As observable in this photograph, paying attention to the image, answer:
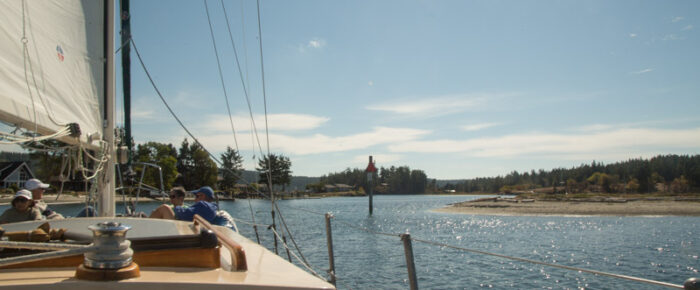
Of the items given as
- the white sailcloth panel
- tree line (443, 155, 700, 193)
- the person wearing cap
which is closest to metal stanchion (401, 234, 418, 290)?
the white sailcloth panel

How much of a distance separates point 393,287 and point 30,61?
29.9ft

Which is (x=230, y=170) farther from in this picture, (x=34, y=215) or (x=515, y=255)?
(x=515, y=255)

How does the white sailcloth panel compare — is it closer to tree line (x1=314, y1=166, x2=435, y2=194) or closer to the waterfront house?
the waterfront house

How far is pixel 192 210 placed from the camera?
15.4 ft

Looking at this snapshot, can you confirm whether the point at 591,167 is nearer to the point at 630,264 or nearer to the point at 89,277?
the point at 630,264

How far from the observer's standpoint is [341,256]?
1534cm

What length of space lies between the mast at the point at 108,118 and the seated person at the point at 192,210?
0.49 metres

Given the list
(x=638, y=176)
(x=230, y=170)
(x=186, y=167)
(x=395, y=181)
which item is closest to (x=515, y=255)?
(x=230, y=170)

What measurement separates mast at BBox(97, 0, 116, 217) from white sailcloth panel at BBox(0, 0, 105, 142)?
81 mm

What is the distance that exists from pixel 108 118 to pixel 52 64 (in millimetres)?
895

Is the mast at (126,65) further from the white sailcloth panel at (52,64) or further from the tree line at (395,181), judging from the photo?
the tree line at (395,181)

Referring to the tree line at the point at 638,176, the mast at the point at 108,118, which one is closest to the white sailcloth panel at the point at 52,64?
the mast at the point at 108,118

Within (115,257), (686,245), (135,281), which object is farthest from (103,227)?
(686,245)

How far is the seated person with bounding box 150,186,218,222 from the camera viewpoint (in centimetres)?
418
